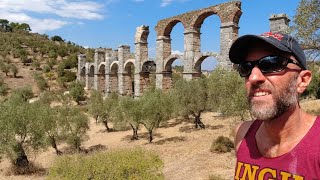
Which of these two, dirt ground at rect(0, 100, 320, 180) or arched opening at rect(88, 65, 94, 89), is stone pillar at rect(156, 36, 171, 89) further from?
arched opening at rect(88, 65, 94, 89)

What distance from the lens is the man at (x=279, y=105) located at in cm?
153

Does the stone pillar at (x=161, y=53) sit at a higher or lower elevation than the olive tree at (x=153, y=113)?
higher

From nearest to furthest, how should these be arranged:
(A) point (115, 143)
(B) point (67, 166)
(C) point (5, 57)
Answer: (B) point (67, 166), (A) point (115, 143), (C) point (5, 57)

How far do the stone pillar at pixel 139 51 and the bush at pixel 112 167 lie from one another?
881 inches

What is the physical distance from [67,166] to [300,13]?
10.7 m

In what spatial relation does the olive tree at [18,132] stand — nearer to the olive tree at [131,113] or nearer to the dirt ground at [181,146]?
the dirt ground at [181,146]

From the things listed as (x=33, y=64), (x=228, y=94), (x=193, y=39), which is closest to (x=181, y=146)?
(x=228, y=94)

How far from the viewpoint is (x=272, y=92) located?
160 cm

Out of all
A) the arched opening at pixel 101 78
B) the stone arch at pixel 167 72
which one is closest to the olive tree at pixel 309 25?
the stone arch at pixel 167 72

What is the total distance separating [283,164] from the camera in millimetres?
1558

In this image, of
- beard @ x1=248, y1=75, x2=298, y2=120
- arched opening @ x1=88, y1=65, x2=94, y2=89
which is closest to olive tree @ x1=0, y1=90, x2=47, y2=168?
beard @ x1=248, y1=75, x2=298, y2=120

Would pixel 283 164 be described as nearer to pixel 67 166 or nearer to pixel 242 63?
pixel 242 63

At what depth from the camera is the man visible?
153cm

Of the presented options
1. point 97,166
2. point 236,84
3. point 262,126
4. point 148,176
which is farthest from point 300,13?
point 262,126
